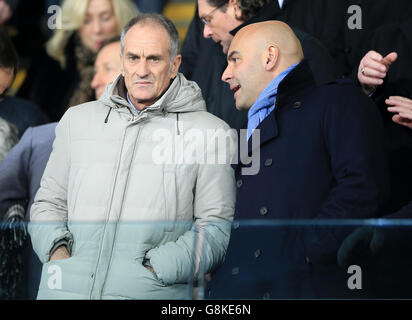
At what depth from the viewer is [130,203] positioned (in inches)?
123

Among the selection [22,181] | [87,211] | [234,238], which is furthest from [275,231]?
[22,181]

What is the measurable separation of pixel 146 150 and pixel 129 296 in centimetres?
51

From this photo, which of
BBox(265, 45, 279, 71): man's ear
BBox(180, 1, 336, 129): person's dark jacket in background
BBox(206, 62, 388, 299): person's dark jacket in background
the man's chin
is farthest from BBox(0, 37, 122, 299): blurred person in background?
BBox(265, 45, 279, 71): man's ear

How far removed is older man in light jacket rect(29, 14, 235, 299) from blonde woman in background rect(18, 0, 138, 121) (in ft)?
3.02

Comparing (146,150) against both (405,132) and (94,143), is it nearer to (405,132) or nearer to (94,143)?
(94,143)

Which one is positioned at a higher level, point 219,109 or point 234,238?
point 219,109

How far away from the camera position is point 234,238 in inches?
120

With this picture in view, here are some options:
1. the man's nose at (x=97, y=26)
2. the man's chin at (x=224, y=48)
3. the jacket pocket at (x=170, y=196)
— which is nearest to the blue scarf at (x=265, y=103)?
the jacket pocket at (x=170, y=196)

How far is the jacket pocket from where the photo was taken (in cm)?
309

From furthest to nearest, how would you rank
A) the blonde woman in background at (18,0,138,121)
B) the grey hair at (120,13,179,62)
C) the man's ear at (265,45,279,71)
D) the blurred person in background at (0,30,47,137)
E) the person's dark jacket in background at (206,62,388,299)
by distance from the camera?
the blonde woman in background at (18,0,138,121), the blurred person in background at (0,30,47,137), the grey hair at (120,13,179,62), the man's ear at (265,45,279,71), the person's dark jacket in background at (206,62,388,299)

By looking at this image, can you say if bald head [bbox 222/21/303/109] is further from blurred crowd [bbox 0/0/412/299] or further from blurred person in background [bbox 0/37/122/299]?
blurred person in background [bbox 0/37/122/299]

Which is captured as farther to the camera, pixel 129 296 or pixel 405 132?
pixel 405 132

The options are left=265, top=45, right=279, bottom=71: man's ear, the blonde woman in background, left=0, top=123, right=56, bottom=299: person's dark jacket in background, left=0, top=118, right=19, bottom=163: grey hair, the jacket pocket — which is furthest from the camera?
the blonde woman in background

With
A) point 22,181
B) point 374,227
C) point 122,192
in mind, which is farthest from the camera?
point 22,181
